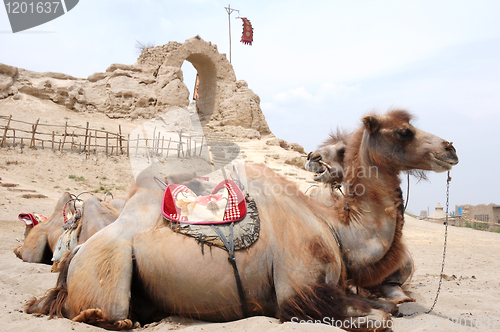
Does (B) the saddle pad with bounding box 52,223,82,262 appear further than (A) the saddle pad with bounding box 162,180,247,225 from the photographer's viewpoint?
Yes

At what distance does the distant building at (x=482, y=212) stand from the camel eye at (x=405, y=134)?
18559 millimetres

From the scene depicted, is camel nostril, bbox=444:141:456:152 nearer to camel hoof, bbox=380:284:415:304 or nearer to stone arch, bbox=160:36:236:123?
camel hoof, bbox=380:284:415:304

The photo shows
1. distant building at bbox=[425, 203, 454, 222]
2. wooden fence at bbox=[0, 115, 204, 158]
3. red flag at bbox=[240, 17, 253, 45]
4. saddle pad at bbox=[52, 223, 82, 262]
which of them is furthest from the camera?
red flag at bbox=[240, 17, 253, 45]

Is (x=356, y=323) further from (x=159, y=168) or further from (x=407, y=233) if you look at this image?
(x=407, y=233)

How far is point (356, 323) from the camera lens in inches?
87.4

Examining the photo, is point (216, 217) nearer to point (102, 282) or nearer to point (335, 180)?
point (102, 282)

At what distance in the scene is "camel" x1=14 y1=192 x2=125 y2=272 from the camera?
14.5 feet

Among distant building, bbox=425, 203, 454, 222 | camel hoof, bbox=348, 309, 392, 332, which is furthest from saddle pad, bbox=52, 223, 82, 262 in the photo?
distant building, bbox=425, 203, 454, 222

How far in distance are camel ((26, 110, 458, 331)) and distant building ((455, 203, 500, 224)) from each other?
18.6m

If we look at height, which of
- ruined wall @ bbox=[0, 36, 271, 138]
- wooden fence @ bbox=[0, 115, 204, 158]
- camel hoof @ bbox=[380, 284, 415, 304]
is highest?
ruined wall @ bbox=[0, 36, 271, 138]

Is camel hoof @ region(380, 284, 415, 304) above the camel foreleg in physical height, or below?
below

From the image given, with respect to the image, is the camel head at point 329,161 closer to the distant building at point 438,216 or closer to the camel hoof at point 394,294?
the camel hoof at point 394,294

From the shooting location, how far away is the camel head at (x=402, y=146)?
2510 mm

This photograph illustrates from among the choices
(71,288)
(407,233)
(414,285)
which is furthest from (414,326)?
(407,233)
